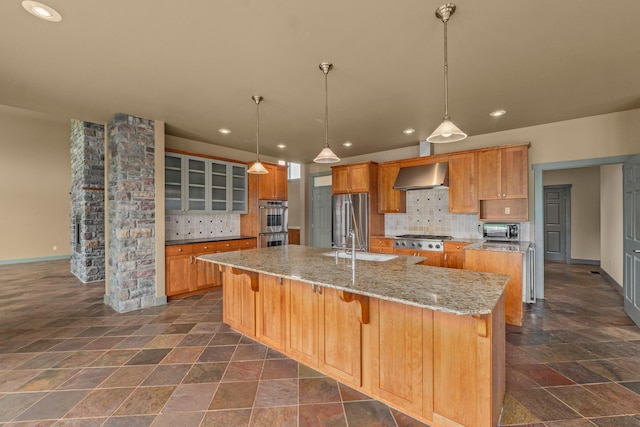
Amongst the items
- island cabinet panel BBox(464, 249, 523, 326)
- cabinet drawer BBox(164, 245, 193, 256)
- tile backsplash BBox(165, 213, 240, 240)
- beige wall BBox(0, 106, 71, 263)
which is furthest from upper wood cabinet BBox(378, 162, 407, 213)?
beige wall BBox(0, 106, 71, 263)

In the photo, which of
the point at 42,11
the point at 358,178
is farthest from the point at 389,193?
the point at 42,11

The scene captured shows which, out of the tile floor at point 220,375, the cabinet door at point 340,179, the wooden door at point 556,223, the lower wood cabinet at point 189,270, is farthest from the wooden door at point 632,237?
the lower wood cabinet at point 189,270

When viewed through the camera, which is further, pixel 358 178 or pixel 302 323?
pixel 358 178

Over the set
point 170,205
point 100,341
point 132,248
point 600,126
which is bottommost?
point 100,341

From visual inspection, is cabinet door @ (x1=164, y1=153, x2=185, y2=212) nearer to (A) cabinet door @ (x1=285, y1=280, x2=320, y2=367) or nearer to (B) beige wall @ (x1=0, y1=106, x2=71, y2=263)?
(A) cabinet door @ (x1=285, y1=280, x2=320, y2=367)

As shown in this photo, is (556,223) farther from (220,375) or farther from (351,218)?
(220,375)

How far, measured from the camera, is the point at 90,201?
5711 mm

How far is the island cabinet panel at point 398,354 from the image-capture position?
1.78 meters

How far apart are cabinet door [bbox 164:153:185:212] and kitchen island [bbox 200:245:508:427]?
2.25 meters

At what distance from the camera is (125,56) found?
2.34 m

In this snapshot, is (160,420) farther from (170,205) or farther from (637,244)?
(637,244)

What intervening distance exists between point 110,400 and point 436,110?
167 inches

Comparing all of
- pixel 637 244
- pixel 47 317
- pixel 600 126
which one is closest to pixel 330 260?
pixel 637 244

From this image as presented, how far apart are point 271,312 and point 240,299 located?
0.51 meters
